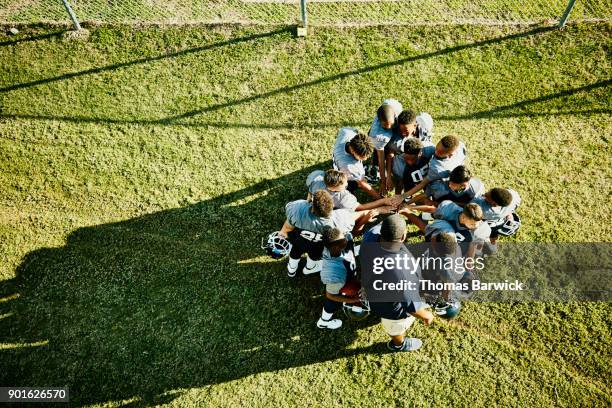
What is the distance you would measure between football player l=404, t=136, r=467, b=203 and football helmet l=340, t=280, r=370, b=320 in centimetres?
172

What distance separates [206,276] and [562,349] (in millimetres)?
5095

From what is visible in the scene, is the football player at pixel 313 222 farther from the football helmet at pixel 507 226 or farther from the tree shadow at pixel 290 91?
the tree shadow at pixel 290 91

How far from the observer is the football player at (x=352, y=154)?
5.20 meters

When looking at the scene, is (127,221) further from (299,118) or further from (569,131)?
(569,131)

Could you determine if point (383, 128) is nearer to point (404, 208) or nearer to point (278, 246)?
point (404, 208)

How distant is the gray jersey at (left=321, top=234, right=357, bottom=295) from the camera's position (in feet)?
15.2

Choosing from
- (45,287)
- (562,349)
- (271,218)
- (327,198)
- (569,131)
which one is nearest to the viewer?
(327,198)

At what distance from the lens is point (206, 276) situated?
240 inches

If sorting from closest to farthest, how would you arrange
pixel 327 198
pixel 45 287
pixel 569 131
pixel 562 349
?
pixel 327 198, pixel 562 349, pixel 45 287, pixel 569 131

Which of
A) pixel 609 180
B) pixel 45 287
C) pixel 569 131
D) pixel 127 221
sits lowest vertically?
pixel 45 287

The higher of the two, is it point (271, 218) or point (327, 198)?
point (327, 198)

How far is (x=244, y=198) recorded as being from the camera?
6641 mm

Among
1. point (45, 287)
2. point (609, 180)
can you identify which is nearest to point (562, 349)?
point (609, 180)

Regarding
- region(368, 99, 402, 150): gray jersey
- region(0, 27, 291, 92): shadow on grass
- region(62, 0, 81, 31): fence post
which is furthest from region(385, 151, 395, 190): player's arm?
region(62, 0, 81, 31): fence post
